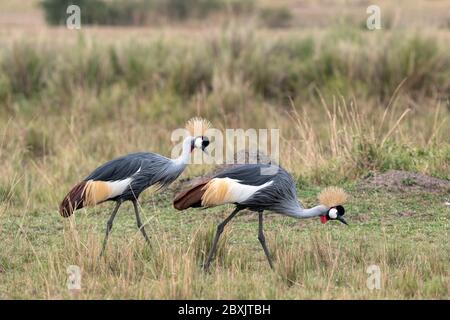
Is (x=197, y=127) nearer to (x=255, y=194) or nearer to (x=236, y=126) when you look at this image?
(x=255, y=194)

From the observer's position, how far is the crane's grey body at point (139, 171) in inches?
307

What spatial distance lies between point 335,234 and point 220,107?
5740 mm

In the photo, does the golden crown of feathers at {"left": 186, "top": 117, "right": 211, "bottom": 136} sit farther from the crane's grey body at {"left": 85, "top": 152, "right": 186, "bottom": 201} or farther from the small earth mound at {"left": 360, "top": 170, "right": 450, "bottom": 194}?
the small earth mound at {"left": 360, "top": 170, "right": 450, "bottom": 194}

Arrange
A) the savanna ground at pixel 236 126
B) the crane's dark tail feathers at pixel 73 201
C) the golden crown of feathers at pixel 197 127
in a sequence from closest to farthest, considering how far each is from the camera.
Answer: the savanna ground at pixel 236 126 → the crane's dark tail feathers at pixel 73 201 → the golden crown of feathers at pixel 197 127

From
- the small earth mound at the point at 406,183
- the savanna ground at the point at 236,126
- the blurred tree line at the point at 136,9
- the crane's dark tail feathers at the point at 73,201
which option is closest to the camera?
the savanna ground at the point at 236,126

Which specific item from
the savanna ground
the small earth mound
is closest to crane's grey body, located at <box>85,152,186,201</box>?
the savanna ground

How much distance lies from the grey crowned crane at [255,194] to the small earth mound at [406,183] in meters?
2.44

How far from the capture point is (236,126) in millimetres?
13578

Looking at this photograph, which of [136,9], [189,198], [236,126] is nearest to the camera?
[189,198]

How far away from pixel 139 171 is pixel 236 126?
19.3 feet

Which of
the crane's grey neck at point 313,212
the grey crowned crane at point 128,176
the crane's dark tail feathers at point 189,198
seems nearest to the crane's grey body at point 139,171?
the grey crowned crane at point 128,176

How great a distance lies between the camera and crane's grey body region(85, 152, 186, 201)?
779 centimetres

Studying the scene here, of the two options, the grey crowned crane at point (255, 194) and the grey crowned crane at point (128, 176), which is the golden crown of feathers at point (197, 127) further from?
the grey crowned crane at point (255, 194)

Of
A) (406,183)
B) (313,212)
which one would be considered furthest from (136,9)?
(313,212)
